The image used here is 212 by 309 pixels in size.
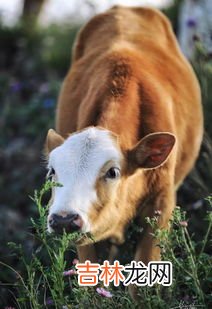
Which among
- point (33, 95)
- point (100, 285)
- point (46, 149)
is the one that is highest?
point (46, 149)

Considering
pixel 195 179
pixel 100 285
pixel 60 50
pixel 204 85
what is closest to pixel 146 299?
pixel 100 285

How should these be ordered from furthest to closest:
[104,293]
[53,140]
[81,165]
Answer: [53,140] < [81,165] < [104,293]

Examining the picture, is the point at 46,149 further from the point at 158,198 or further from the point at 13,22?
the point at 13,22

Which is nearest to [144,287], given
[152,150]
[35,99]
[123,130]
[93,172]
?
[93,172]

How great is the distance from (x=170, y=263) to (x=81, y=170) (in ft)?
2.41

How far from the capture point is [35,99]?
9898 mm

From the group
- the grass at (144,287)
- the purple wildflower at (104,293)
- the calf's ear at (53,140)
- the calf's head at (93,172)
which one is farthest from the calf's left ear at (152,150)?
the purple wildflower at (104,293)

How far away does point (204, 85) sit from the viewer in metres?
7.56

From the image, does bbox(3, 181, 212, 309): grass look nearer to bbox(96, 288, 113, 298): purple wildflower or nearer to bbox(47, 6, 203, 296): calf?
bbox(96, 288, 113, 298): purple wildflower

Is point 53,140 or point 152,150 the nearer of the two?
point 152,150

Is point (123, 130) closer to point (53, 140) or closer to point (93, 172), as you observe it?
point (53, 140)

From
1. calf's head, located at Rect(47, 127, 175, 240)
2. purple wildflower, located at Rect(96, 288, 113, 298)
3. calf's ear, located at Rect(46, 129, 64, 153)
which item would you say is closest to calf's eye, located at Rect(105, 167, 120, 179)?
calf's head, located at Rect(47, 127, 175, 240)

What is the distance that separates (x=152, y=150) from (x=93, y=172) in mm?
454

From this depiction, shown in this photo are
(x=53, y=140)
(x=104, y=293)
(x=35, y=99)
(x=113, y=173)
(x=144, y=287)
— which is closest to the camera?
(x=104, y=293)
